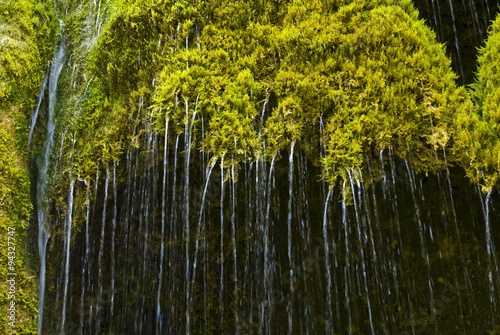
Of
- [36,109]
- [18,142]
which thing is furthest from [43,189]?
[36,109]

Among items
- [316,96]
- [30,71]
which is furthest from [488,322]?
[30,71]

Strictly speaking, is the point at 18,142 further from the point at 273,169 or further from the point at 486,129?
the point at 486,129

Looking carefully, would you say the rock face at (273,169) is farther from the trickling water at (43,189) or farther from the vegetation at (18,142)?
the vegetation at (18,142)

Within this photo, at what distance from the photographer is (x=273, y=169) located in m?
4.29

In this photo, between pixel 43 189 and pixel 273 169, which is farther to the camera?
pixel 43 189

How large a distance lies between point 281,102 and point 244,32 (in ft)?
3.25

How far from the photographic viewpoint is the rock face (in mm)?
4156

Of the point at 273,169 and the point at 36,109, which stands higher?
the point at 36,109

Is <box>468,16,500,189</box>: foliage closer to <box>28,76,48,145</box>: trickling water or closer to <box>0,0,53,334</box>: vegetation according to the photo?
<box>0,0,53,334</box>: vegetation

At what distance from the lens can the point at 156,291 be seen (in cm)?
561

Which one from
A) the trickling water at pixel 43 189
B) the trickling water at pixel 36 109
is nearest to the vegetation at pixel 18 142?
the trickling water at pixel 36 109

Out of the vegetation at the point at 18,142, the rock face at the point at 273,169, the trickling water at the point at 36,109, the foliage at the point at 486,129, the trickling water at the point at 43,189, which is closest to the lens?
the foliage at the point at 486,129

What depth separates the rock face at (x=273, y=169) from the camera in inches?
164

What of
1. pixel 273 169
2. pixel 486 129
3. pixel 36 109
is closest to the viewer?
pixel 486 129
